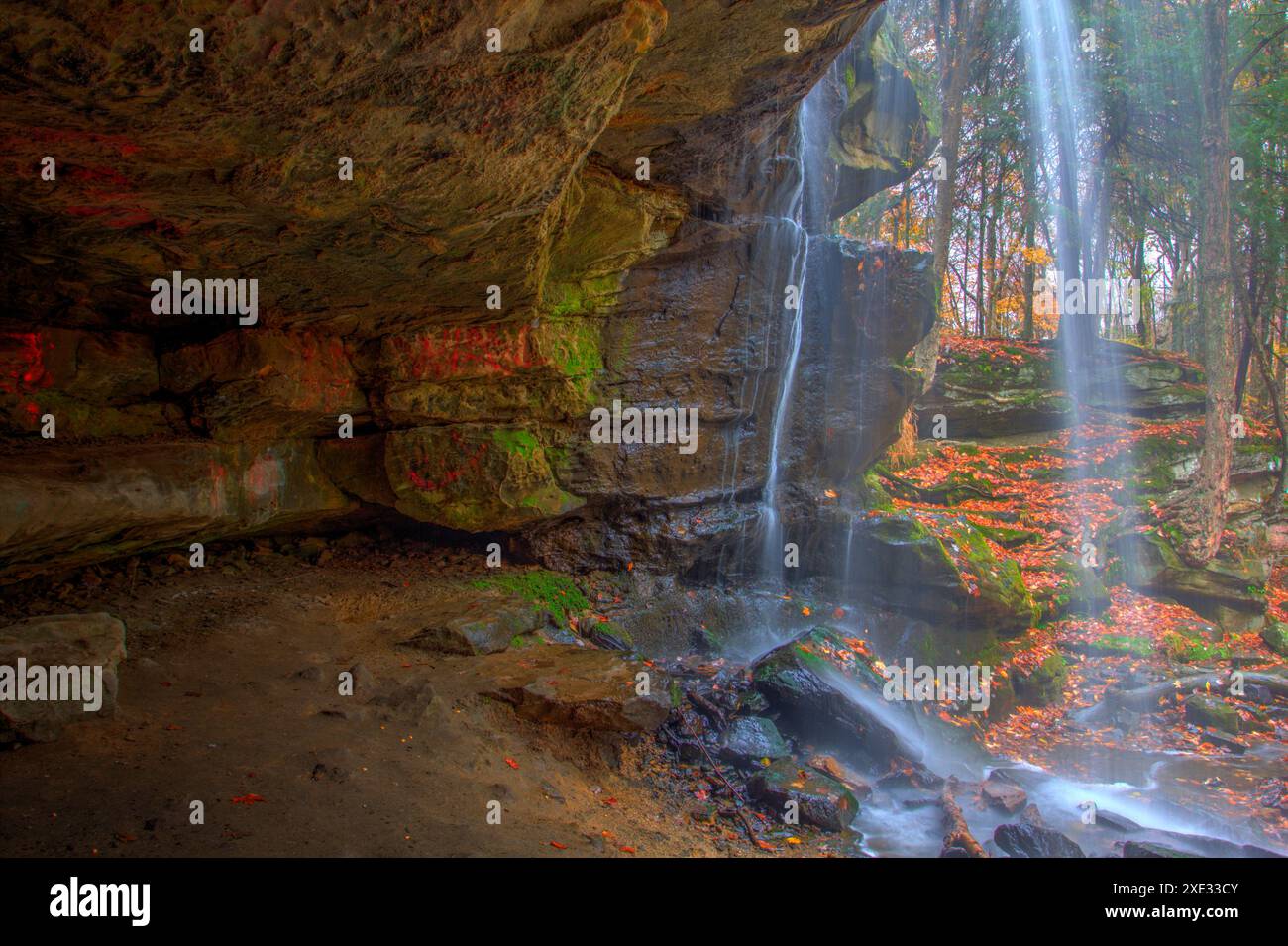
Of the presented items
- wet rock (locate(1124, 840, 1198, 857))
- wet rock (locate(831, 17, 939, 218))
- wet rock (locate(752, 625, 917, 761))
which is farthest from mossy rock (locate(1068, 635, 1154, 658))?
wet rock (locate(831, 17, 939, 218))

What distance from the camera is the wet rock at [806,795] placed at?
24.2ft

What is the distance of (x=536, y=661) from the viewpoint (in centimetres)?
840

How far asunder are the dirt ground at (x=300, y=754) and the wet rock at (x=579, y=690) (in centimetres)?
16

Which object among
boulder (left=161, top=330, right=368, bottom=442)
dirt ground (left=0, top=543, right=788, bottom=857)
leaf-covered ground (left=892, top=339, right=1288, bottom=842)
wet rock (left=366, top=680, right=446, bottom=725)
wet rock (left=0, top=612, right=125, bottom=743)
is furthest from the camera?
leaf-covered ground (left=892, top=339, right=1288, bottom=842)

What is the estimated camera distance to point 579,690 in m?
7.69

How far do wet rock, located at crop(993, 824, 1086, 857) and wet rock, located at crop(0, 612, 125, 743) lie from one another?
8064 millimetres

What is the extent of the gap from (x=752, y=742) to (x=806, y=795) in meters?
1.00

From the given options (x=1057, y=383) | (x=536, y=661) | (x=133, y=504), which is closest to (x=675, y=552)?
(x=536, y=661)

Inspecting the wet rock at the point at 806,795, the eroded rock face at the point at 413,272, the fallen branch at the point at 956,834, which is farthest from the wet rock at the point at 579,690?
the fallen branch at the point at 956,834

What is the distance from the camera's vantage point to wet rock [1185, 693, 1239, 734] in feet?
37.6

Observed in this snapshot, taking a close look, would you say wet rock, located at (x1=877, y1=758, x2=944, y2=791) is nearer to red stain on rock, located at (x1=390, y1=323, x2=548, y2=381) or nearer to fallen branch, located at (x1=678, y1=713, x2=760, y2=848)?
fallen branch, located at (x1=678, y1=713, x2=760, y2=848)

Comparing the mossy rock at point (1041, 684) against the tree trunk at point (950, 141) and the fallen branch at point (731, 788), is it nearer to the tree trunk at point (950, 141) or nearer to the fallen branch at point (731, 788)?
the tree trunk at point (950, 141)

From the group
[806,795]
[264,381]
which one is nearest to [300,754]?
[264,381]

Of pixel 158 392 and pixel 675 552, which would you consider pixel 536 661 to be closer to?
pixel 675 552
